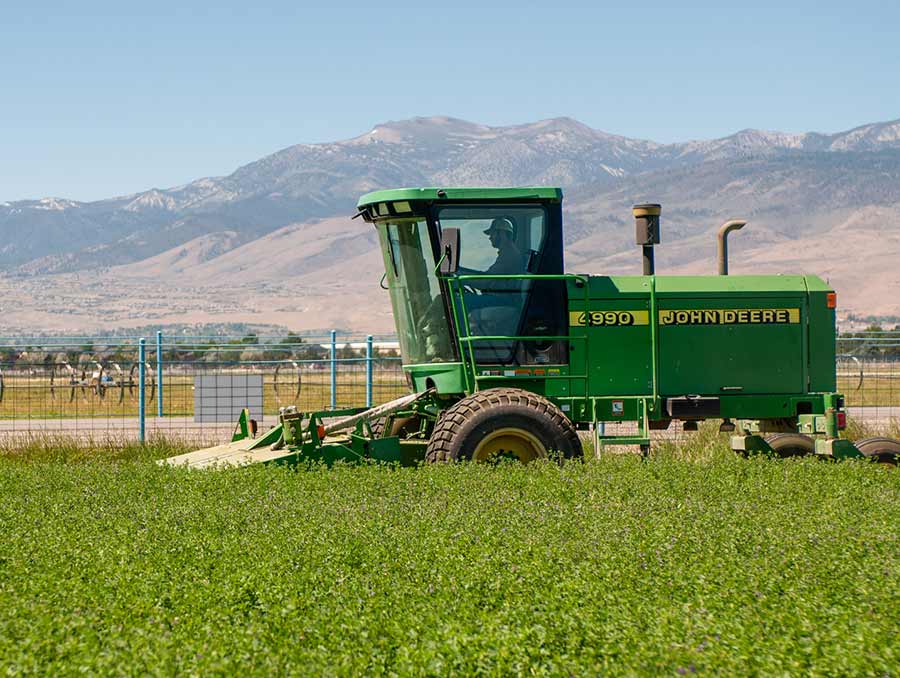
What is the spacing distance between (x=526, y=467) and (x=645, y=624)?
5136 millimetres

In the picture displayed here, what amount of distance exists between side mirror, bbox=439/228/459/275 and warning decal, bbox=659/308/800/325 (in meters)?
2.47

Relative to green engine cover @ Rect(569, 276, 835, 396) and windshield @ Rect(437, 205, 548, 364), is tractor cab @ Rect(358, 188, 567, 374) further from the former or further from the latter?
green engine cover @ Rect(569, 276, 835, 396)

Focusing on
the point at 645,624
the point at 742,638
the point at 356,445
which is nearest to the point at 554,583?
the point at 645,624

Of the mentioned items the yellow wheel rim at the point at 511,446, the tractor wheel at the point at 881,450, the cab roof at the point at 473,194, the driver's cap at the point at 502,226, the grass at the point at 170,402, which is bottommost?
the grass at the point at 170,402

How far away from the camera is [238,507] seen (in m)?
9.66

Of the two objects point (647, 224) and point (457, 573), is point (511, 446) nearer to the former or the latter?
point (647, 224)

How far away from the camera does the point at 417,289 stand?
1294 cm

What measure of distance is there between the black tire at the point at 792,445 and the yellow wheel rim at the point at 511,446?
2.84m

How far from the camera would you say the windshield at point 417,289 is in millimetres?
12781

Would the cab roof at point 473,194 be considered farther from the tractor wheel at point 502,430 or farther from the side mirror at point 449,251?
the tractor wheel at point 502,430

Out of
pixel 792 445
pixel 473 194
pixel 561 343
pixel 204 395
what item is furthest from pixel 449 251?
pixel 204 395

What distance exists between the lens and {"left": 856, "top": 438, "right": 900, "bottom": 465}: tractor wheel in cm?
1320

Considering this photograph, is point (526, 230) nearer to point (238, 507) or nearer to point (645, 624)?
point (238, 507)

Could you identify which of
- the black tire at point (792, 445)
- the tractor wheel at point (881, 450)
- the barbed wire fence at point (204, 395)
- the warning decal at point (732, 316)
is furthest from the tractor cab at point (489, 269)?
the barbed wire fence at point (204, 395)
